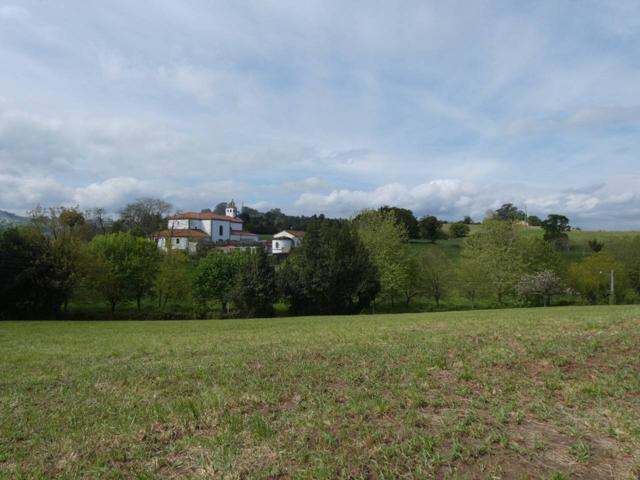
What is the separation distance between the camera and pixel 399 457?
4.23 metres

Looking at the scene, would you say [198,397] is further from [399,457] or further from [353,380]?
[399,457]

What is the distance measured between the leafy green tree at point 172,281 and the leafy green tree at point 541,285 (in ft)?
126

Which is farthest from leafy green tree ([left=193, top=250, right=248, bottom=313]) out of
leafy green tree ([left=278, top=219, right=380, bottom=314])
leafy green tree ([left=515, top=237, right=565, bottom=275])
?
leafy green tree ([left=515, top=237, right=565, bottom=275])

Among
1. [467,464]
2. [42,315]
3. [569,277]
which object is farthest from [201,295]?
[467,464]

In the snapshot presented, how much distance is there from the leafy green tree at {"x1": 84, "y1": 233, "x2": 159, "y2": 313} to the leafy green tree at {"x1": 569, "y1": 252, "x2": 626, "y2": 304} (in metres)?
52.5

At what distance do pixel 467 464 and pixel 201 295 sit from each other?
49970 millimetres

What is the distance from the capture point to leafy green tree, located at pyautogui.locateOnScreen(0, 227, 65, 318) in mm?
38781

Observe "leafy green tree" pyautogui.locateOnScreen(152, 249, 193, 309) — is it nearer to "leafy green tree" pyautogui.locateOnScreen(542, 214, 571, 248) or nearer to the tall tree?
the tall tree

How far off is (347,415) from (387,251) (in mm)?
50478

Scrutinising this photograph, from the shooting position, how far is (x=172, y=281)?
50.8 metres

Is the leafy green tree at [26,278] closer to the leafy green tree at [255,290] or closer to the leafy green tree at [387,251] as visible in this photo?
the leafy green tree at [255,290]

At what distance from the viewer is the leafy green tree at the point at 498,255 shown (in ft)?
178

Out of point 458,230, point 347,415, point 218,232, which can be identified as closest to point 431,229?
point 458,230

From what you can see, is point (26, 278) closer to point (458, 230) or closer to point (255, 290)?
point (255, 290)
